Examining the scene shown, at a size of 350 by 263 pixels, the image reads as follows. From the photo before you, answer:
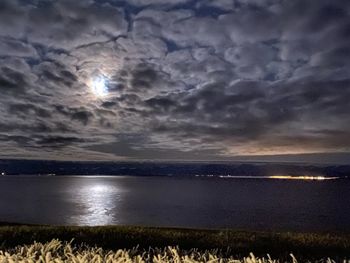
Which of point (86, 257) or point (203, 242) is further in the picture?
point (203, 242)

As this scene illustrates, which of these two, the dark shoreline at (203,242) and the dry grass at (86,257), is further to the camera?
the dark shoreline at (203,242)

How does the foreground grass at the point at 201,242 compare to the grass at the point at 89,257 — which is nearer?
the grass at the point at 89,257

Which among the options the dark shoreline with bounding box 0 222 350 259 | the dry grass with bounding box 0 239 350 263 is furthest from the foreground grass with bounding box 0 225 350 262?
the dry grass with bounding box 0 239 350 263

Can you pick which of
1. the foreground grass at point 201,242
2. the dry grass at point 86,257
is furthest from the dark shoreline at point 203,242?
the dry grass at point 86,257

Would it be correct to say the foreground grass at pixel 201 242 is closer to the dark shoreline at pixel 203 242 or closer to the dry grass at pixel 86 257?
the dark shoreline at pixel 203 242

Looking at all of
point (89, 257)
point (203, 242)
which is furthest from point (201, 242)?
point (89, 257)

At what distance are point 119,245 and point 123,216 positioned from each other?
89.3 metres

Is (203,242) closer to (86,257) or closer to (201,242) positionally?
(201,242)

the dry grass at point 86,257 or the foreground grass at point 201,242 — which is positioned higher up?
the dry grass at point 86,257

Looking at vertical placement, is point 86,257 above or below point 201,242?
above

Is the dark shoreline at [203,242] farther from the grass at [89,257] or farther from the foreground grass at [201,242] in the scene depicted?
the grass at [89,257]

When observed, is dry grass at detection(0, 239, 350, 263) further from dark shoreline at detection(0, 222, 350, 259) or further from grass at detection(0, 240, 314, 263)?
dark shoreline at detection(0, 222, 350, 259)

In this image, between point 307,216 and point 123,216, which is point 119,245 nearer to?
point 123,216

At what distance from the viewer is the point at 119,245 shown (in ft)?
45.2
